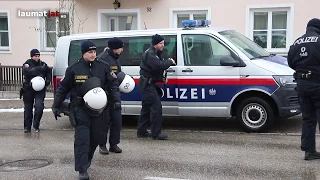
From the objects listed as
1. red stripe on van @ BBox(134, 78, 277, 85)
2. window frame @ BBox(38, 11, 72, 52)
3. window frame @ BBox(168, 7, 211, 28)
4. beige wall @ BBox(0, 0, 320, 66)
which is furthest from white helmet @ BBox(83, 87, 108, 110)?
window frame @ BBox(38, 11, 72, 52)

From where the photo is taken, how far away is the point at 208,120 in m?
9.48

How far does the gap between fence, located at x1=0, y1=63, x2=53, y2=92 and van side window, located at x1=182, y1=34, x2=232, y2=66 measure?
8743 millimetres

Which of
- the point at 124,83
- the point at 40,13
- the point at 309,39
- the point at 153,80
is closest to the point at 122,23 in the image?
the point at 40,13

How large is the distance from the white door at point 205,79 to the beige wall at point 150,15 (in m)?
6.55

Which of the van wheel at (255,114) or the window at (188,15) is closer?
the van wheel at (255,114)

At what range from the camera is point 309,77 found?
604cm

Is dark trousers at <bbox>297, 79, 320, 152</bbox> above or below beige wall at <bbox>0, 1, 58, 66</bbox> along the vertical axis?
below

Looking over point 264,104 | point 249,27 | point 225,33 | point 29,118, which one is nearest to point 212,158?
point 264,104

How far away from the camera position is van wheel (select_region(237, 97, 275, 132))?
779 centimetres

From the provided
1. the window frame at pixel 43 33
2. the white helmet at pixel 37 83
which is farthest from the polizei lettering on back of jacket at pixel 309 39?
the window frame at pixel 43 33

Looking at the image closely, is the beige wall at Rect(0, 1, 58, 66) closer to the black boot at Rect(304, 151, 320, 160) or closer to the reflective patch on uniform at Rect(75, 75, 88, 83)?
the reflective patch on uniform at Rect(75, 75, 88, 83)

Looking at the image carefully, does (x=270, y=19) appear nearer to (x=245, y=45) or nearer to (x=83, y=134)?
(x=245, y=45)

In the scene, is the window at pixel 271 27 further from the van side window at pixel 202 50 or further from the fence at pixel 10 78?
the fence at pixel 10 78

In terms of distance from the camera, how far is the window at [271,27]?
14203 mm
